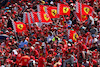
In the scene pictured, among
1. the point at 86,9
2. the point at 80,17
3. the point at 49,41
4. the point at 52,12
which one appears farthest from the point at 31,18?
the point at 86,9

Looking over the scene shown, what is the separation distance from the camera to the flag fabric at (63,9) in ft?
26.3

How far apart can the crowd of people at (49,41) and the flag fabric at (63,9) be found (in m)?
0.23

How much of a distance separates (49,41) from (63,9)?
1.63m

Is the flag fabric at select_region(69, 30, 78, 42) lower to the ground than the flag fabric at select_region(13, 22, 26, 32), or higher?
lower

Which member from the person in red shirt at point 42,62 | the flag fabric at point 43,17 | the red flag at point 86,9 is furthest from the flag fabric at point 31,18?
the person in red shirt at point 42,62

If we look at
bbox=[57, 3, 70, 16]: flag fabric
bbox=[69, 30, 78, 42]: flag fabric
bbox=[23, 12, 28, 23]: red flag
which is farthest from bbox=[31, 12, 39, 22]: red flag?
bbox=[69, 30, 78, 42]: flag fabric

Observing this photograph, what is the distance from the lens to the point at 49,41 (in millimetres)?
6996

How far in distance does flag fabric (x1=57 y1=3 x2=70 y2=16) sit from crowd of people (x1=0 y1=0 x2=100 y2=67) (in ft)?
0.76

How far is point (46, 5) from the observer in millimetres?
8336

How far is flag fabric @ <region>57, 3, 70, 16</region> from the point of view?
26.3ft

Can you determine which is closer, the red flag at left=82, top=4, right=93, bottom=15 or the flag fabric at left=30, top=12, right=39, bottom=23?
the flag fabric at left=30, top=12, right=39, bottom=23

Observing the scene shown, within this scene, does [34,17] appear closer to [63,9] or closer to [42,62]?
[63,9]

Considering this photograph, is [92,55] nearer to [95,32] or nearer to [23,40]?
[95,32]

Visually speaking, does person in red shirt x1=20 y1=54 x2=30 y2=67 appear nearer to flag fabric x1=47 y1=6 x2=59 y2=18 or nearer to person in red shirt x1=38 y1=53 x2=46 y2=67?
person in red shirt x1=38 y1=53 x2=46 y2=67
